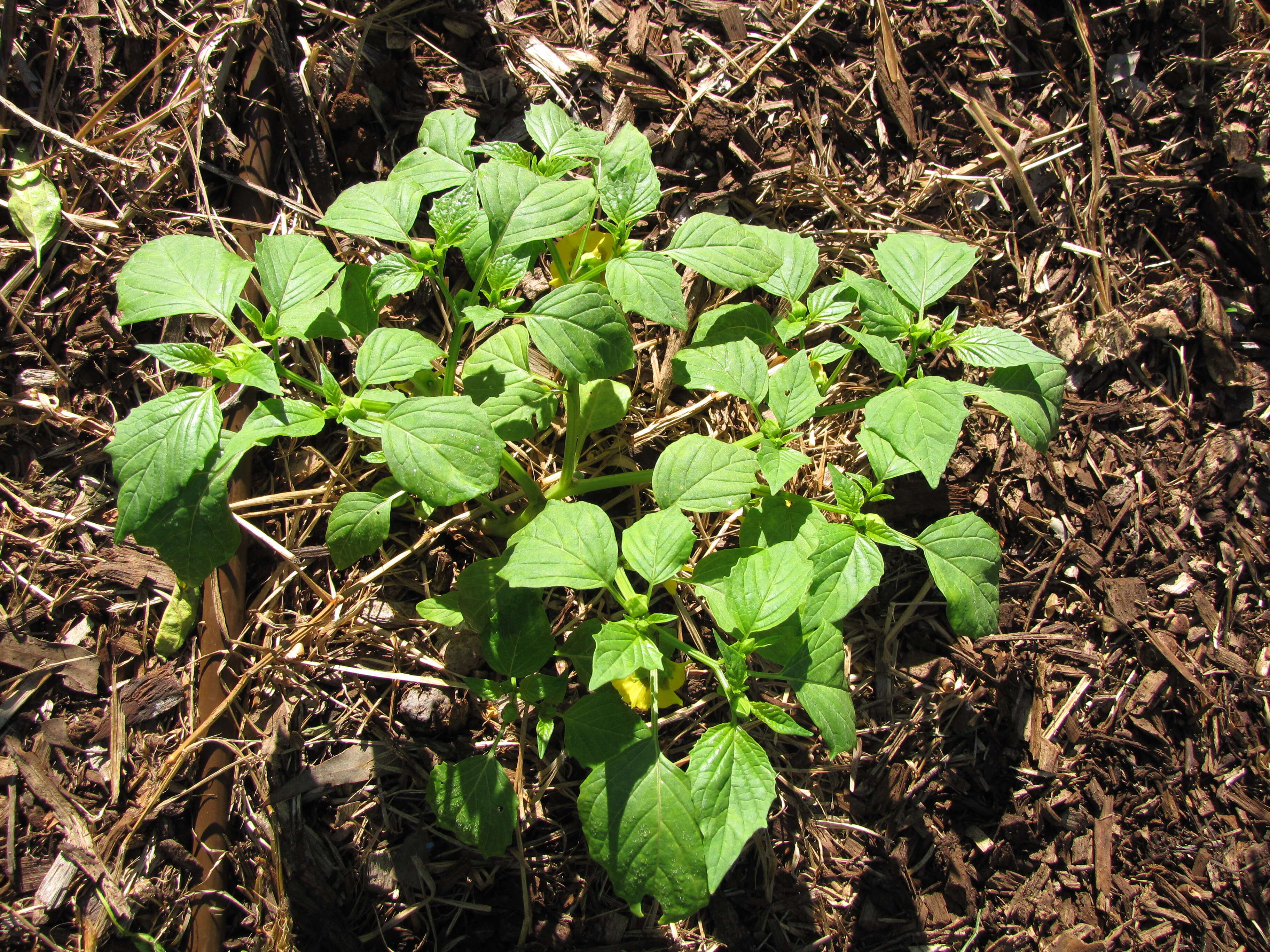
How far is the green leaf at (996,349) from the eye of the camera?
77.0 inches

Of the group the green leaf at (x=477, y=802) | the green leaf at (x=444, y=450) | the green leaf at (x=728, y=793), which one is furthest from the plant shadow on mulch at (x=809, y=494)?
the green leaf at (x=444, y=450)

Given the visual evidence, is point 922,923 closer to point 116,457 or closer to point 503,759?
point 503,759

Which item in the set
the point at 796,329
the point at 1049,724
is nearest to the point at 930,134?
the point at 796,329

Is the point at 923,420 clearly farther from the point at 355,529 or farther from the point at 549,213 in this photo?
the point at 355,529

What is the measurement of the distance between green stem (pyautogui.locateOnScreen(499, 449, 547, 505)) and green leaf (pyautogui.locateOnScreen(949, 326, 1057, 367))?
1.16m

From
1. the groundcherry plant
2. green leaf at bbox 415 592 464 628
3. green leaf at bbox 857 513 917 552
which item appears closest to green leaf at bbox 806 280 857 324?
the groundcherry plant

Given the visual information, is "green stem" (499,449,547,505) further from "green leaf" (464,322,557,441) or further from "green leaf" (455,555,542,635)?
"green leaf" (455,555,542,635)

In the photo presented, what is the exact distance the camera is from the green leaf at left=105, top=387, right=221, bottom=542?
5.23 ft

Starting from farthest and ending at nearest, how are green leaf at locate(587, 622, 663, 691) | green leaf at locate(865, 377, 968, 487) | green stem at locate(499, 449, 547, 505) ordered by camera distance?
green stem at locate(499, 449, 547, 505), green leaf at locate(865, 377, 968, 487), green leaf at locate(587, 622, 663, 691)

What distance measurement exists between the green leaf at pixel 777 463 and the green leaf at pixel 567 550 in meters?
0.41

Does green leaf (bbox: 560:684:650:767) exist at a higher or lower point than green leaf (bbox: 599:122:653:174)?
lower

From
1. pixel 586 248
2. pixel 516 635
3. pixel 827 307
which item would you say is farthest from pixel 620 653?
pixel 586 248

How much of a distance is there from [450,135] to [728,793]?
168 centimetres

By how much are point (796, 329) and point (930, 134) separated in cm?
116
